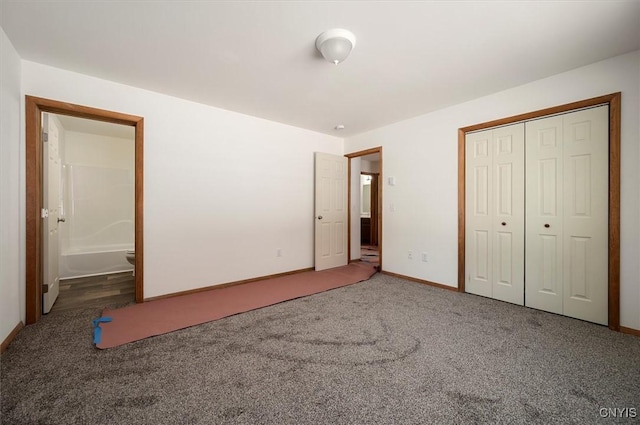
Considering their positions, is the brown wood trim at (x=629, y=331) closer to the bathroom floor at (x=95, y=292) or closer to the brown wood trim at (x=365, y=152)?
the brown wood trim at (x=365, y=152)

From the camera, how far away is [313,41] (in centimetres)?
214

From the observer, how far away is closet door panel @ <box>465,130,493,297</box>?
10.5 feet

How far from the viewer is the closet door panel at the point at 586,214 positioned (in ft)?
8.01

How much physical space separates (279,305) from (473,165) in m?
2.96

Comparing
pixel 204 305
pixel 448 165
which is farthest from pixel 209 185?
pixel 448 165

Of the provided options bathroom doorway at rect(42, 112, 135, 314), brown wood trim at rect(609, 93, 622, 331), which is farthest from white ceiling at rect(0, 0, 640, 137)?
bathroom doorway at rect(42, 112, 135, 314)

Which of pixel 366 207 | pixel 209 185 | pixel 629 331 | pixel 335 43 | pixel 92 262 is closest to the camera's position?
pixel 335 43

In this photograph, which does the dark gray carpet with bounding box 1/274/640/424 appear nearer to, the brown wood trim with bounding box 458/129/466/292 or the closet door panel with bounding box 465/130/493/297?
the closet door panel with bounding box 465/130/493/297

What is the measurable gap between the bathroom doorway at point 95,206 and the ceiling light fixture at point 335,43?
3.76m

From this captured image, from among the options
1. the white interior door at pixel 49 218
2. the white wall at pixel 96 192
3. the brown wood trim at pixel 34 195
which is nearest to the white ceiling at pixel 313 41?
the brown wood trim at pixel 34 195

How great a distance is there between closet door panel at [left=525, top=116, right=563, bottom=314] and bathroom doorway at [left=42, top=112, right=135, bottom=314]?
496cm

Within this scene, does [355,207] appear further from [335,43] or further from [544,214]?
[335,43]

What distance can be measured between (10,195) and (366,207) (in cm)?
739

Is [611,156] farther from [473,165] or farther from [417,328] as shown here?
[417,328]
